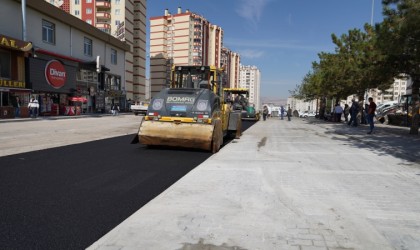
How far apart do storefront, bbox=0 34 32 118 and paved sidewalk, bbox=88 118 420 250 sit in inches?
940

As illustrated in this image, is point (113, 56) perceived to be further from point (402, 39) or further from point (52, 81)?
point (402, 39)

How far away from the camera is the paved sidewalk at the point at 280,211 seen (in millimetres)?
3106

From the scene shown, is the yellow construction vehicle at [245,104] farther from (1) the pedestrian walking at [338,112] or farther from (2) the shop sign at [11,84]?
(2) the shop sign at [11,84]

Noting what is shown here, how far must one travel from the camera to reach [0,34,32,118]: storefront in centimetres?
2491

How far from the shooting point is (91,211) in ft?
12.9

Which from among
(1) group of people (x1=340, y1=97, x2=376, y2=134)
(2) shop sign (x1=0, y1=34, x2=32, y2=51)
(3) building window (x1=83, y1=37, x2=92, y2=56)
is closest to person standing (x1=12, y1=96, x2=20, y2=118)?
(2) shop sign (x1=0, y1=34, x2=32, y2=51)

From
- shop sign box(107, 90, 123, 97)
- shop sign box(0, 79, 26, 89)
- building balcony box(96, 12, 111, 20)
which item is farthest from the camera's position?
building balcony box(96, 12, 111, 20)

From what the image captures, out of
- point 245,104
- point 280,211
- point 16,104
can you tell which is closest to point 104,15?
point 16,104

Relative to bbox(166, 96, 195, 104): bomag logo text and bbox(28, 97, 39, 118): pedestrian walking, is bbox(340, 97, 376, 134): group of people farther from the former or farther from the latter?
bbox(28, 97, 39, 118): pedestrian walking

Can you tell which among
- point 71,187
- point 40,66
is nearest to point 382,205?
point 71,187

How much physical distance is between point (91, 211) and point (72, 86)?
109ft

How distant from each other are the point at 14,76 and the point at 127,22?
144ft

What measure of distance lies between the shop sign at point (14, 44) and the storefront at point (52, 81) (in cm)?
138

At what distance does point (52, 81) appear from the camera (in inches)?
1208
